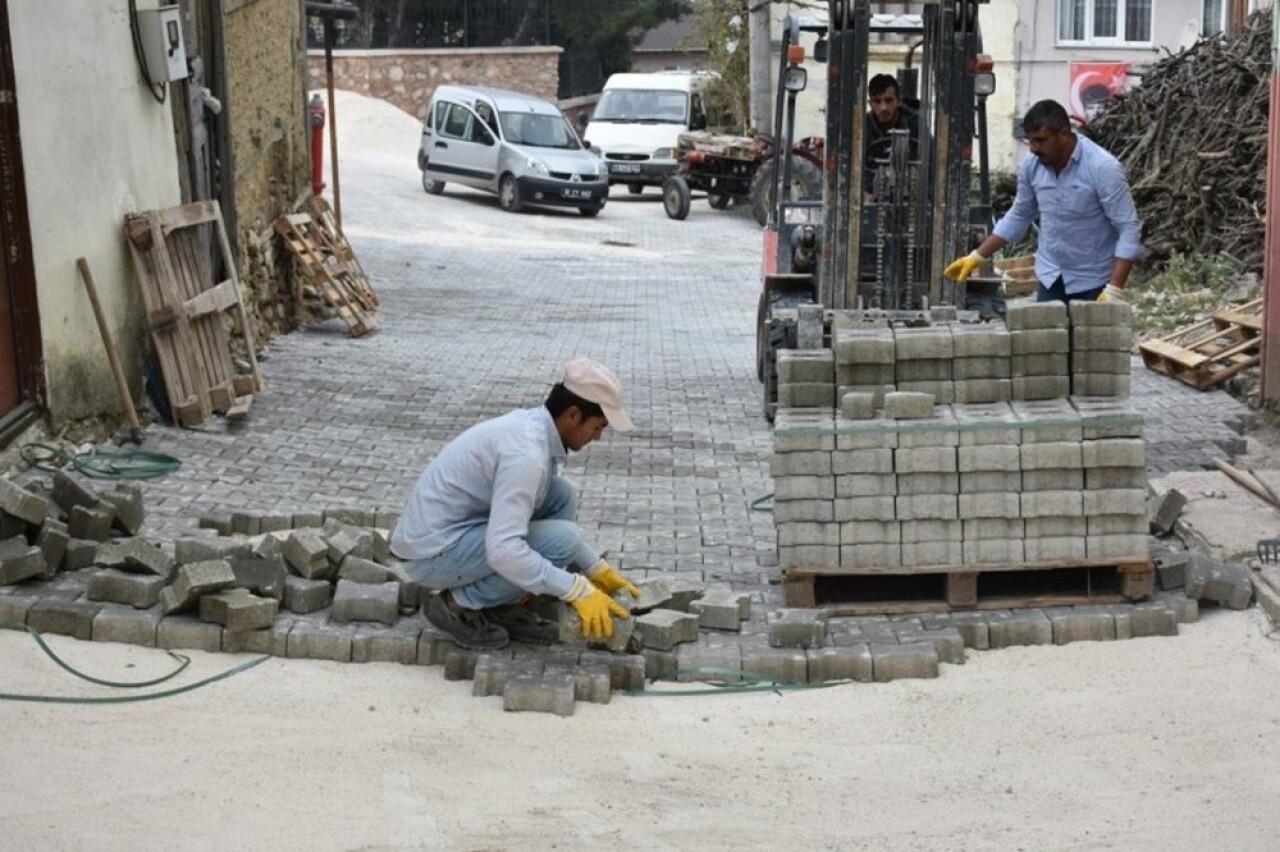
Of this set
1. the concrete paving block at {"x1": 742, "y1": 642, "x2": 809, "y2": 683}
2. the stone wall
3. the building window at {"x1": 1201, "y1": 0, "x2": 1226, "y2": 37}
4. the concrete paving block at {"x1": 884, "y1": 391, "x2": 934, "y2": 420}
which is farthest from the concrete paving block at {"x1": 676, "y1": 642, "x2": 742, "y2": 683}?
the stone wall

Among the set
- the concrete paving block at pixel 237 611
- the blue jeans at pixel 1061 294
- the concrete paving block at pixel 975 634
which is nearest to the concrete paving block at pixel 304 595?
the concrete paving block at pixel 237 611

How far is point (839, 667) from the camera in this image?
22.5 ft

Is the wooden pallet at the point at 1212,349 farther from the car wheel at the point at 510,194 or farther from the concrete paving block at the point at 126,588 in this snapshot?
the car wheel at the point at 510,194

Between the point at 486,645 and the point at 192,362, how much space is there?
5402 millimetres

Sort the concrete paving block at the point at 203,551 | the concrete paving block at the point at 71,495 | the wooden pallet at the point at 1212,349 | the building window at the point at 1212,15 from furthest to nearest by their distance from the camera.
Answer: the building window at the point at 1212,15 → the wooden pallet at the point at 1212,349 → the concrete paving block at the point at 71,495 → the concrete paving block at the point at 203,551

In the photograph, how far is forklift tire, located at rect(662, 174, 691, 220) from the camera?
102 feet

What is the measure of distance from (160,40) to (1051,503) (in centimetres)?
710

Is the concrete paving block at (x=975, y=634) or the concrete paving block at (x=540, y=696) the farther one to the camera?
the concrete paving block at (x=975, y=634)

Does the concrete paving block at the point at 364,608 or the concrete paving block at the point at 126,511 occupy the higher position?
the concrete paving block at the point at 126,511

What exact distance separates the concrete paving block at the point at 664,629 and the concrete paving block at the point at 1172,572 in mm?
2067

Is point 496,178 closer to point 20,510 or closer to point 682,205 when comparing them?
point 682,205

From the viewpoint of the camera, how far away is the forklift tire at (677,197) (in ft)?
102

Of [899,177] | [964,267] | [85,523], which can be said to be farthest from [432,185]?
[85,523]

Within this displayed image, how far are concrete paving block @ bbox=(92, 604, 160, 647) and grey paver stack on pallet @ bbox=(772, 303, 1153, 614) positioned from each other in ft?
8.29
